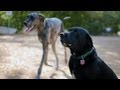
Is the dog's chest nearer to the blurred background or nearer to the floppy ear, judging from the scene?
the blurred background

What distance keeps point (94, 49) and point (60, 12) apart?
44 centimetres

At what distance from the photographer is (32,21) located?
3.74 metres

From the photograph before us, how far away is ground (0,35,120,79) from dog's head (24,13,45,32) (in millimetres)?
81

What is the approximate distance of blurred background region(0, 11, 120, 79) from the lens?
3725mm

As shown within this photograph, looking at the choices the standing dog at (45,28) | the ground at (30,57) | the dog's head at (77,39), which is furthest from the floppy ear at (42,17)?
the dog's head at (77,39)

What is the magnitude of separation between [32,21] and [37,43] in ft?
0.70

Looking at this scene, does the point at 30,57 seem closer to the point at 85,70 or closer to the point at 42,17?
the point at 42,17

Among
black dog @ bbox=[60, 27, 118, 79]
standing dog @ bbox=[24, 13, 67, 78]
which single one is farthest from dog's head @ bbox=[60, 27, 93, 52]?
standing dog @ bbox=[24, 13, 67, 78]

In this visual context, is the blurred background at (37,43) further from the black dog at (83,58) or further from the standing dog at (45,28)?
the black dog at (83,58)

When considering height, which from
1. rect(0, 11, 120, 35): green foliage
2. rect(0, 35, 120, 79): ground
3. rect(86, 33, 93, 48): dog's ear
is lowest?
rect(0, 35, 120, 79): ground

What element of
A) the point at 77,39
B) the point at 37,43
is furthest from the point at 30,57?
the point at 77,39

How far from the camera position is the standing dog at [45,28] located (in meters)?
3.72
